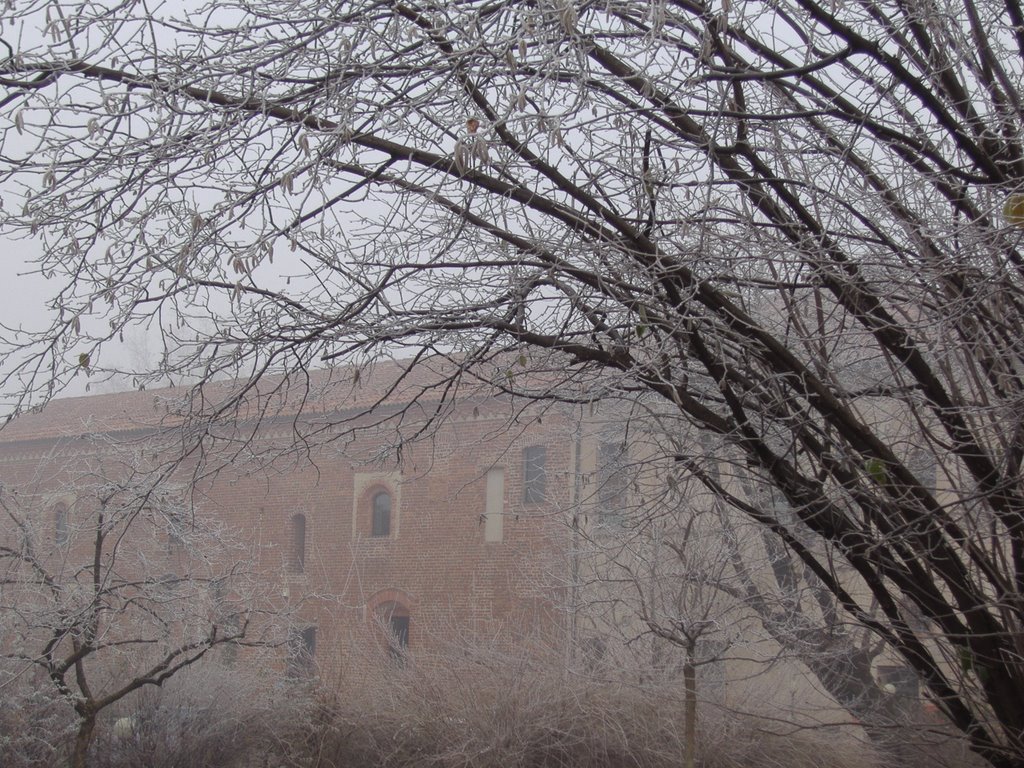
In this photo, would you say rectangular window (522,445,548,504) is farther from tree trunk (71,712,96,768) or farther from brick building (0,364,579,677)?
tree trunk (71,712,96,768)

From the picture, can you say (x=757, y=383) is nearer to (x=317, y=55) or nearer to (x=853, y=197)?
(x=853, y=197)

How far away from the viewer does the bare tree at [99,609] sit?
36.2 ft

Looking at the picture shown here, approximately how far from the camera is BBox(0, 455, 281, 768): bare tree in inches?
434

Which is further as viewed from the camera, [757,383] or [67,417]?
[67,417]

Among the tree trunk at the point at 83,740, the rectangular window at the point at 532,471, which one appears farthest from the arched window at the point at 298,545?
the tree trunk at the point at 83,740

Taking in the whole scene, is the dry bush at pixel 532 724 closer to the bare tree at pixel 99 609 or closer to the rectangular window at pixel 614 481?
the bare tree at pixel 99 609

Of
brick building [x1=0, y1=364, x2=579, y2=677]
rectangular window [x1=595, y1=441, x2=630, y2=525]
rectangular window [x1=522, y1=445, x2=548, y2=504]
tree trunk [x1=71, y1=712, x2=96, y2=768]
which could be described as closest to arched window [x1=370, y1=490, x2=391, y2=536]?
brick building [x1=0, y1=364, x2=579, y2=677]

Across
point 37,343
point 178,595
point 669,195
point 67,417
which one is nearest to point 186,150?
point 37,343

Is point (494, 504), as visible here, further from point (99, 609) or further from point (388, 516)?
point (99, 609)

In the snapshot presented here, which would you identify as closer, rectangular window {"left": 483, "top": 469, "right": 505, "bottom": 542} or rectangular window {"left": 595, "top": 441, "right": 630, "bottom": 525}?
rectangular window {"left": 595, "top": 441, "right": 630, "bottom": 525}

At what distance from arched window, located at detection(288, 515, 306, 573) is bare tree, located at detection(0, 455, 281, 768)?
12.7 m

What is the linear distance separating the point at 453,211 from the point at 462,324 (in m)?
0.56

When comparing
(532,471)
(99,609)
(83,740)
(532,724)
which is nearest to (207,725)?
(83,740)

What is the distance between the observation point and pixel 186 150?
5086mm
